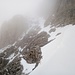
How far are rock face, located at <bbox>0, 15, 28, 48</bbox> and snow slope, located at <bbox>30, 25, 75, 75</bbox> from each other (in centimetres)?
3713

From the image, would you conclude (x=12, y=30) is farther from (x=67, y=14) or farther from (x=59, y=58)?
(x=59, y=58)

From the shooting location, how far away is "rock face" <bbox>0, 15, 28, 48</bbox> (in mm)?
72262

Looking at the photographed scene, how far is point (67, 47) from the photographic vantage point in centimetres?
3288

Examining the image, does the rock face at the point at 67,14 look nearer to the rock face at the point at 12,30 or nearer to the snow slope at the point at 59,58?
the snow slope at the point at 59,58

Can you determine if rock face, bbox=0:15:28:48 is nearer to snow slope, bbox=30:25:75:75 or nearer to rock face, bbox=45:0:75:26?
rock face, bbox=45:0:75:26

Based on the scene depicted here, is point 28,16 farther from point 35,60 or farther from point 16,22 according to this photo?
point 35,60

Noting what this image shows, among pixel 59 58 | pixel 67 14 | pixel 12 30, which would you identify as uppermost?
pixel 12 30

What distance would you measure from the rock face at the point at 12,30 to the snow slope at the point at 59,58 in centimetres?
3713

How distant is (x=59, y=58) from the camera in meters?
30.3

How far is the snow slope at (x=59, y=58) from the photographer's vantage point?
27684 mm

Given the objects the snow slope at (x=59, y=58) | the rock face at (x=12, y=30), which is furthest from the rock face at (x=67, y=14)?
the rock face at (x=12, y=30)

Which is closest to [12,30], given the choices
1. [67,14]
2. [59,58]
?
[67,14]

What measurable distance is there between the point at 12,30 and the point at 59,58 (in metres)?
50.5

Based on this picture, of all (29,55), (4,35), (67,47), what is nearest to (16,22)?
(4,35)
